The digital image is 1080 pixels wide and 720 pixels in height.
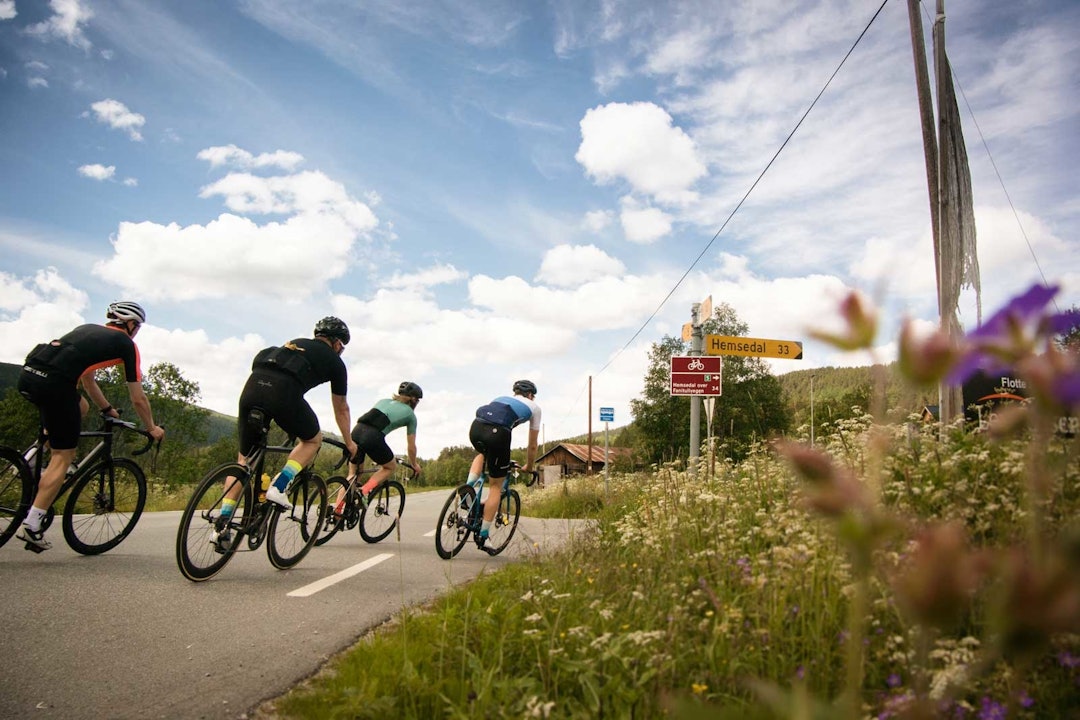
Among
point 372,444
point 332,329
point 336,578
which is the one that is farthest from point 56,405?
point 372,444

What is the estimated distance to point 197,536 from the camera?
4.65 metres

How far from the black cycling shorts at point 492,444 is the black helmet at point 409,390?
42.1 inches

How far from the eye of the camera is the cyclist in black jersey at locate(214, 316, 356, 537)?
472 cm

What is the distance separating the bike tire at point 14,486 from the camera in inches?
183

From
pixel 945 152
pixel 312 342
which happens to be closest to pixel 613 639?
pixel 312 342

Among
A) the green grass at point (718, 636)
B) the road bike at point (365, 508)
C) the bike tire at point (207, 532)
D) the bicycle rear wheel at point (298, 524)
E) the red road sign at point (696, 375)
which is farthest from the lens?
the red road sign at point (696, 375)

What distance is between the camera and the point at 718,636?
7.82 ft

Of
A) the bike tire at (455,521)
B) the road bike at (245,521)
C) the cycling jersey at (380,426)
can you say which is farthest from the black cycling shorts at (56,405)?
the bike tire at (455,521)

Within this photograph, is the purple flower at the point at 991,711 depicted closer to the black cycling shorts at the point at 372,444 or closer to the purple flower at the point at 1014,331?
the purple flower at the point at 1014,331

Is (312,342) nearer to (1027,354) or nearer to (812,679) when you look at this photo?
(812,679)

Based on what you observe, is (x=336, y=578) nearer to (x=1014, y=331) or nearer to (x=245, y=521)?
(x=245, y=521)

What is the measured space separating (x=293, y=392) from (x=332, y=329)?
26.1 inches

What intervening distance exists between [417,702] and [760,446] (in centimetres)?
439

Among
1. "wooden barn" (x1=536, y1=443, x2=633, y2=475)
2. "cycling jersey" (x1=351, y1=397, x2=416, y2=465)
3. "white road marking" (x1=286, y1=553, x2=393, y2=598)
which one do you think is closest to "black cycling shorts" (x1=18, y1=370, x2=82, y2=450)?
"white road marking" (x1=286, y1=553, x2=393, y2=598)
